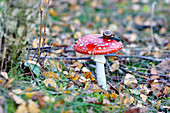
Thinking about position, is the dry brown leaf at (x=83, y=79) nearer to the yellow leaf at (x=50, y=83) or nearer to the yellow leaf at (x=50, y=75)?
the yellow leaf at (x=50, y=75)

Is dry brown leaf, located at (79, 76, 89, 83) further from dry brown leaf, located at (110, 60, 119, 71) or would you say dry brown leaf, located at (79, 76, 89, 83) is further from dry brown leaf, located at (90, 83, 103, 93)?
dry brown leaf, located at (110, 60, 119, 71)

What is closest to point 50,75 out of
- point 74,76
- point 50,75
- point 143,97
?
point 50,75

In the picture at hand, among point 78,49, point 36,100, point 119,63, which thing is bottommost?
point 36,100

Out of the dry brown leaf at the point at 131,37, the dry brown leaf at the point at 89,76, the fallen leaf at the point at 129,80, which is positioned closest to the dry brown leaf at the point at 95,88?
the dry brown leaf at the point at 89,76

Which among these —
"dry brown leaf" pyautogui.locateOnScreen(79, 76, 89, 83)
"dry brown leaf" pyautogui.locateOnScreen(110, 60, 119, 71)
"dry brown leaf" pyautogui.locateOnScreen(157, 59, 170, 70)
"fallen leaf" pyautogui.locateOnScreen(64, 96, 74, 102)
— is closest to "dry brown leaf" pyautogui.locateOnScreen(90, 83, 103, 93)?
"dry brown leaf" pyautogui.locateOnScreen(79, 76, 89, 83)

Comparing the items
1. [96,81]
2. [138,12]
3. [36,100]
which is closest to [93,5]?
[138,12]

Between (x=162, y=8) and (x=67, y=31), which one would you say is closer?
(x=67, y=31)

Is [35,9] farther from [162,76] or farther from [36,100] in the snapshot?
[162,76]
